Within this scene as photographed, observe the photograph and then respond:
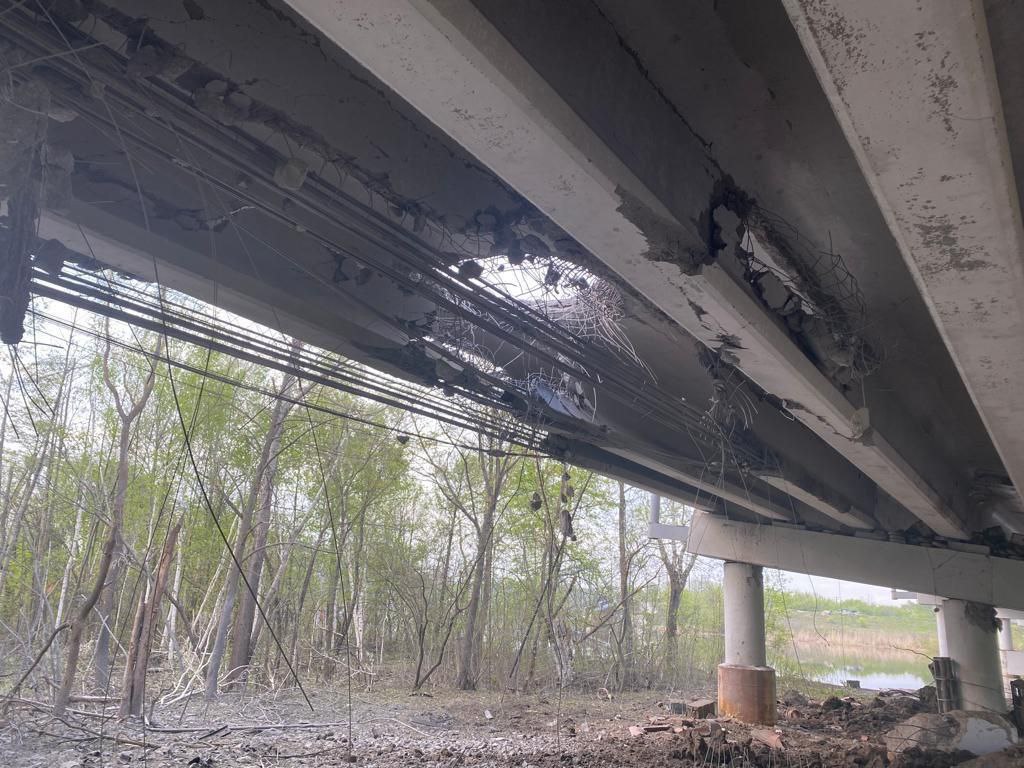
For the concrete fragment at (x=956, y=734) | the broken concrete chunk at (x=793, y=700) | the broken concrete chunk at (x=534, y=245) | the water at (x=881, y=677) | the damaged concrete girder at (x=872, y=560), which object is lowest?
the water at (x=881, y=677)

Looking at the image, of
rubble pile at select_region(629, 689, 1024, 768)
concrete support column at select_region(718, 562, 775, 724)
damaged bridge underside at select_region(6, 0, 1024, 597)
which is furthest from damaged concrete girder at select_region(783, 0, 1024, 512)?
concrete support column at select_region(718, 562, 775, 724)

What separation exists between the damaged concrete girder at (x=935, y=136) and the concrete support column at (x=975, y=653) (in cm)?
746

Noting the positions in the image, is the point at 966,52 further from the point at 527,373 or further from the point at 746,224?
the point at 527,373

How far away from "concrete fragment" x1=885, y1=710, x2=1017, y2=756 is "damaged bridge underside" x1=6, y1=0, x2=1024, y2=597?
392 cm

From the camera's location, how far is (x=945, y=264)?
255cm

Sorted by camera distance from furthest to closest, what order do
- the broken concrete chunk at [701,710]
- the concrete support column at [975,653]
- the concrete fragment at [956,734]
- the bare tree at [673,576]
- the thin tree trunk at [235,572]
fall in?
the bare tree at [673,576] < the broken concrete chunk at [701,710] < the concrete support column at [975,653] < the thin tree trunk at [235,572] < the concrete fragment at [956,734]

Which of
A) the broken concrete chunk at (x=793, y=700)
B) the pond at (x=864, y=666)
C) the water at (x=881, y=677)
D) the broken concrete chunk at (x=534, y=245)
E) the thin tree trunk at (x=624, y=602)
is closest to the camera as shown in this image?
the broken concrete chunk at (x=534, y=245)

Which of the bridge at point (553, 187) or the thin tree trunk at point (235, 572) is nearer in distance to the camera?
the bridge at point (553, 187)

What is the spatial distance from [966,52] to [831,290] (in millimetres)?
2275

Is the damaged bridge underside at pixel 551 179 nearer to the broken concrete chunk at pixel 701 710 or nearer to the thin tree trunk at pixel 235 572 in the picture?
the thin tree trunk at pixel 235 572

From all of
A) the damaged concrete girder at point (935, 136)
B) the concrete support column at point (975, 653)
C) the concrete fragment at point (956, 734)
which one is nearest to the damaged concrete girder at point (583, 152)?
the damaged concrete girder at point (935, 136)

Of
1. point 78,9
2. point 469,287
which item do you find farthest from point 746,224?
point 78,9

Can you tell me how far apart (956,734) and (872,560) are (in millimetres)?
2283

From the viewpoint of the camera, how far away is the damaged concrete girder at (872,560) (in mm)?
8445
